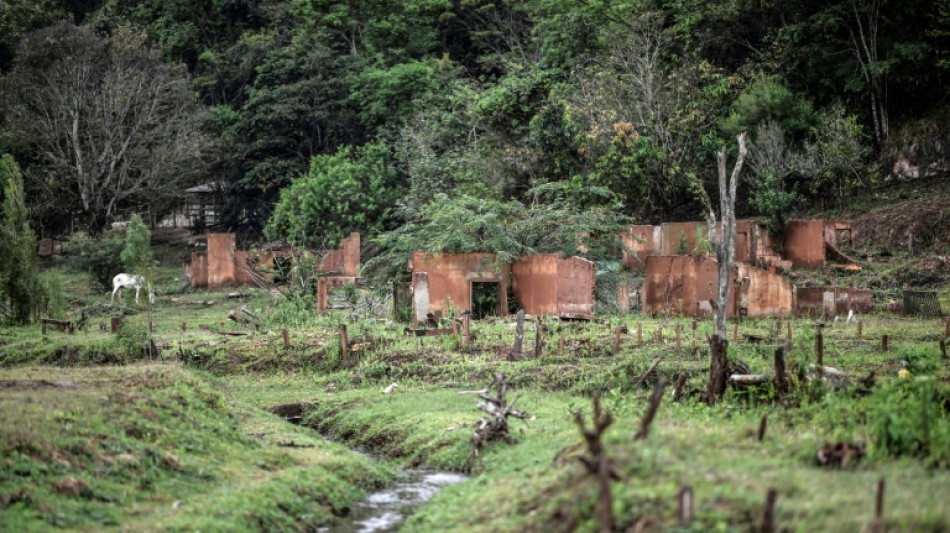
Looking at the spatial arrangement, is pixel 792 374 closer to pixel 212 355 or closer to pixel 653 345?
pixel 653 345

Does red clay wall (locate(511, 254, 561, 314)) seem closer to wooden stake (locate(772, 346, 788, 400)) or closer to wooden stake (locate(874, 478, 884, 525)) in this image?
wooden stake (locate(772, 346, 788, 400))

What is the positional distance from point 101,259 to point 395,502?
27.3 meters

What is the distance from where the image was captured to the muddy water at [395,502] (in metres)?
12.4

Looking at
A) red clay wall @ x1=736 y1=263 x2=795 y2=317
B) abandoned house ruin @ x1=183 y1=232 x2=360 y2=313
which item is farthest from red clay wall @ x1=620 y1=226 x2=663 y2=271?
abandoned house ruin @ x1=183 y1=232 x2=360 y2=313

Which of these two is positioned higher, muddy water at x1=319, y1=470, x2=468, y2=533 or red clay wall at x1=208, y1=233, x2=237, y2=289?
red clay wall at x1=208, y1=233, x2=237, y2=289

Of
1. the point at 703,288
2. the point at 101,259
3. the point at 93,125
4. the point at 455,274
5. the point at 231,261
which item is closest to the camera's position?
the point at 703,288

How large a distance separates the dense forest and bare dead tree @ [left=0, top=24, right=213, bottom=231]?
0.11 metres

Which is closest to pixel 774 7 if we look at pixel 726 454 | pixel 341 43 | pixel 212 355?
pixel 341 43

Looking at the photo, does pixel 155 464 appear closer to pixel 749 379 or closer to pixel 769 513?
pixel 769 513

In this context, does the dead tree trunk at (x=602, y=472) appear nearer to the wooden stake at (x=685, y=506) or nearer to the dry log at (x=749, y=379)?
the wooden stake at (x=685, y=506)

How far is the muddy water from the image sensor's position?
12.4 metres

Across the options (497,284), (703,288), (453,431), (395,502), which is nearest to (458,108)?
(497,284)

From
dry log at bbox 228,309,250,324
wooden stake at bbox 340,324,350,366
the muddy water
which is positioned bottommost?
the muddy water

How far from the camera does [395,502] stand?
524 inches
